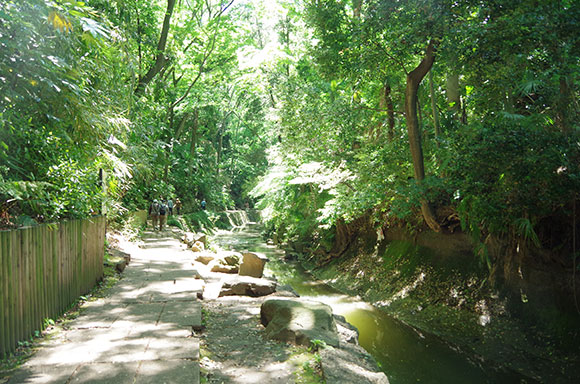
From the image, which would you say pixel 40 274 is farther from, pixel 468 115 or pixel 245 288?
pixel 468 115

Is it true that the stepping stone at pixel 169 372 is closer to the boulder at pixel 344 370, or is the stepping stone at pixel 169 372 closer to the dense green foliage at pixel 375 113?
the boulder at pixel 344 370

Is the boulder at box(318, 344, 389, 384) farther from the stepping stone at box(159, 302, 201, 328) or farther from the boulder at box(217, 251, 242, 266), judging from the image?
the boulder at box(217, 251, 242, 266)

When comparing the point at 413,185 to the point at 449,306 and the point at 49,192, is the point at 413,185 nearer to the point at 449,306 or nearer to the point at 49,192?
the point at 449,306

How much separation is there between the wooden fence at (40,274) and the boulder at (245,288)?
2296 millimetres

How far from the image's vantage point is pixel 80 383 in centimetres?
357

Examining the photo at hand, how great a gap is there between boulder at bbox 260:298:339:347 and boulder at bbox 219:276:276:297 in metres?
1.92

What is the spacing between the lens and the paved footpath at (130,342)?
12.3 feet

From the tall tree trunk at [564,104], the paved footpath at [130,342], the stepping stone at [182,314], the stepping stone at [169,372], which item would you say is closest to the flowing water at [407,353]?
the stepping stone at [182,314]

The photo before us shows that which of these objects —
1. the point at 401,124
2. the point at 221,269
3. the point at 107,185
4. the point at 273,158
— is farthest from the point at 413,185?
the point at 273,158

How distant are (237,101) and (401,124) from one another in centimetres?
2369

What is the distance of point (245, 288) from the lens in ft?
25.8

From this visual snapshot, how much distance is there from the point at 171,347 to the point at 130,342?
1.68ft

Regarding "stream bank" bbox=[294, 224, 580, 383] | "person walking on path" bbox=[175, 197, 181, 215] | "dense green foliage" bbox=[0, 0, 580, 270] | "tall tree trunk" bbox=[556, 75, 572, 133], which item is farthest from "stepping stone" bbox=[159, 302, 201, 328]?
"person walking on path" bbox=[175, 197, 181, 215]

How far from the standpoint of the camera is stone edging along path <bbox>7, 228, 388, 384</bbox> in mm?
3842
